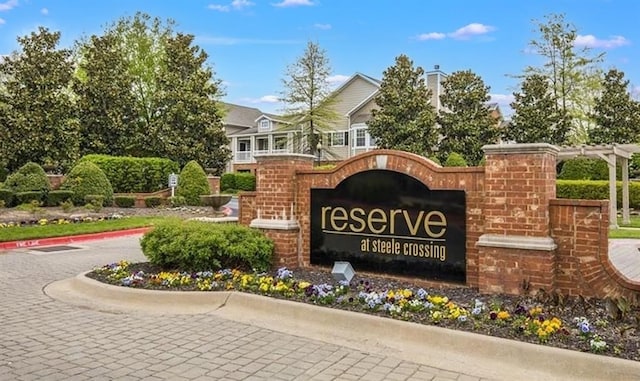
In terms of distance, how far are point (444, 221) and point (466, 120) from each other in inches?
1106

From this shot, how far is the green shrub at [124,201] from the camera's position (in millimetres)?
21855

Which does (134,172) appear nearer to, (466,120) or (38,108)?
(38,108)

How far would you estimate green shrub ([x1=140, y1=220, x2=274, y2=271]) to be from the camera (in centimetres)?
738

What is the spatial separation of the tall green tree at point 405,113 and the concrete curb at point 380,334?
91.3 feet

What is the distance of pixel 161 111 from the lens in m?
33.9

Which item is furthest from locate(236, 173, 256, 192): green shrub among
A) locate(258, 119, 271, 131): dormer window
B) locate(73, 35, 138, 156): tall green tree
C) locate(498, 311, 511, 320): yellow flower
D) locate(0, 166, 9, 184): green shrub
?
locate(498, 311, 511, 320): yellow flower

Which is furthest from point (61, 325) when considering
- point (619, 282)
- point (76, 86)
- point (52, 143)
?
point (76, 86)

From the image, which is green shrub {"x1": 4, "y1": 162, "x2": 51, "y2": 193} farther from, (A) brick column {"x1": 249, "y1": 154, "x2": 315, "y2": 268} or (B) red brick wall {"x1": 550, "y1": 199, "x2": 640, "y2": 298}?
(B) red brick wall {"x1": 550, "y1": 199, "x2": 640, "y2": 298}

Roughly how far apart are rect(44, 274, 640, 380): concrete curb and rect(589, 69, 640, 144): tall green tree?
30.1 m

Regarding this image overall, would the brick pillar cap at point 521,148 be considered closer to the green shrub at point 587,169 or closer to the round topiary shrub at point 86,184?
the round topiary shrub at point 86,184

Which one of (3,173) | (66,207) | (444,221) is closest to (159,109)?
(3,173)

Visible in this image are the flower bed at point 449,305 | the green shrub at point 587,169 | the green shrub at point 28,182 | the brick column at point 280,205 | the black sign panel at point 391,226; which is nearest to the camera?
the flower bed at point 449,305

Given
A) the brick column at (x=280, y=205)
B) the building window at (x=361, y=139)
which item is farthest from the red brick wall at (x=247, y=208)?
the building window at (x=361, y=139)

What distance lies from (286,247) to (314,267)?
514 mm
